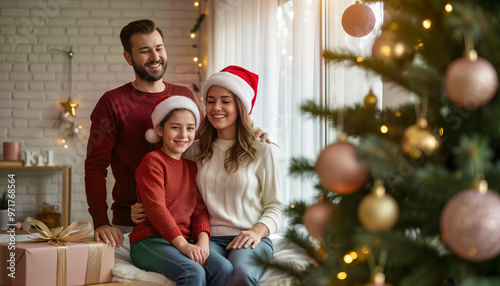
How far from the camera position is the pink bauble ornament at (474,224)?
563 millimetres

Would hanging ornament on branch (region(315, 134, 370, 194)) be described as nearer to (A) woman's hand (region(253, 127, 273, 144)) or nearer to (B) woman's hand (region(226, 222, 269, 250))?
(B) woman's hand (region(226, 222, 269, 250))

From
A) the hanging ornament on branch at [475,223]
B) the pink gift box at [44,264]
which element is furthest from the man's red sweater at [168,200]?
the hanging ornament on branch at [475,223]

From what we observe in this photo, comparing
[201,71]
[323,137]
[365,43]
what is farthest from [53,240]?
[201,71]

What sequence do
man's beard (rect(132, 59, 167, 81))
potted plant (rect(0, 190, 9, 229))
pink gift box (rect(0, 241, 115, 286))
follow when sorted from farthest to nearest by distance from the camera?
1. potted plant (rect(0, 190, 9, 229))
2. man's beard (rect(132, 59, 167, 81))
3. pink gift box (rect(0, 241, 115, 286))

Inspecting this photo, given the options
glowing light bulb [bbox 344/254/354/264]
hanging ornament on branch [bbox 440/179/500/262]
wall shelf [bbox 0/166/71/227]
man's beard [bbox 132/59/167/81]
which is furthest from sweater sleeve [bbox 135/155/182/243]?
wall shelf [bbox 0/166/71/227]

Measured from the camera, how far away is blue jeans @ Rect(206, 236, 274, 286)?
154 centimetres

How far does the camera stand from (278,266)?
92 cm

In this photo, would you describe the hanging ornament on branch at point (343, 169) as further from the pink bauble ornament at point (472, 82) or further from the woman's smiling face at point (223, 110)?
the woman's smiling face at point (223, 110)

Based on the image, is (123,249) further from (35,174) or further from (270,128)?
(35,174)

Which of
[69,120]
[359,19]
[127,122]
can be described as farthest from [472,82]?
[69,120]

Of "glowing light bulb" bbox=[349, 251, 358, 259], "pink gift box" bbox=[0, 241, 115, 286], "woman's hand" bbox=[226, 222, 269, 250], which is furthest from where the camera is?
"woman's hand" bbox=[226, 222, 269, 250]

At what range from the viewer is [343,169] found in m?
0.71

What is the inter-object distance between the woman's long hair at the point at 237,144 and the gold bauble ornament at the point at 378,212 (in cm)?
122

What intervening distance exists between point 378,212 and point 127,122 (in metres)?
1.70
